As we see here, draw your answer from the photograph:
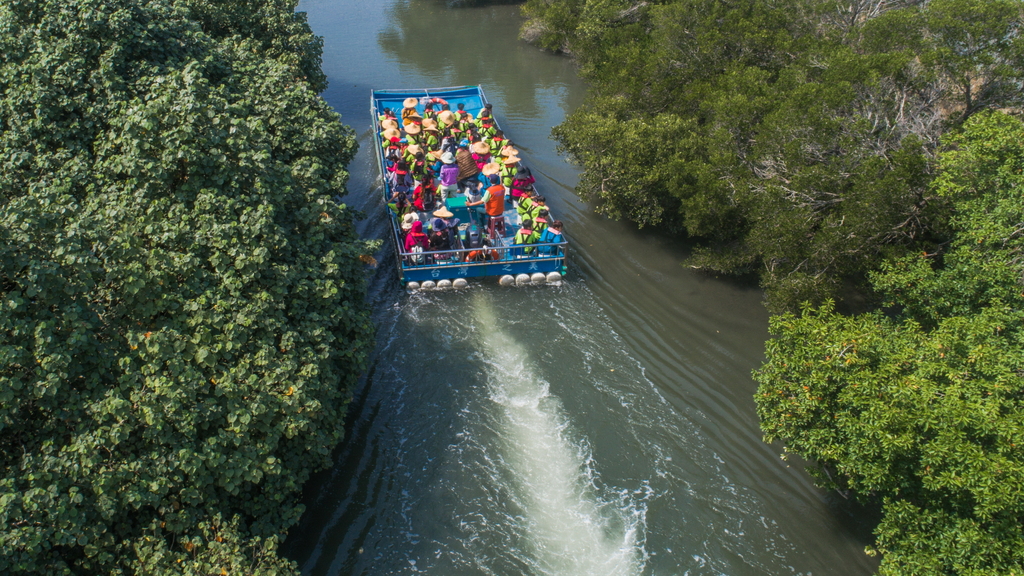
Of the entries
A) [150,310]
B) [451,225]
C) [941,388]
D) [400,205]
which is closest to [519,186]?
[451,225]

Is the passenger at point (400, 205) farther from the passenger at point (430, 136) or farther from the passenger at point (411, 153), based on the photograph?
the passenger at point (430, 136)

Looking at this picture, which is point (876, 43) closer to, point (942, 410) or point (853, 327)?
point (853, 327)

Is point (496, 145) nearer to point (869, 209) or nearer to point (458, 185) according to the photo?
point (458, 185)

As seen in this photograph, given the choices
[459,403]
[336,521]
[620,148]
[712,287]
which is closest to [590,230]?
[620,148]

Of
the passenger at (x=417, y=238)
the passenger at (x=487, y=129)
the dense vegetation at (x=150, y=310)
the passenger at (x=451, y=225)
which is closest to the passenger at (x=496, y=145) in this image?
the passenger at (x=487, y=129)

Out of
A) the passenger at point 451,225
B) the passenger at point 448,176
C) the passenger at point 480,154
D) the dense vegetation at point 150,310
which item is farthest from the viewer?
the passenger at point 480,154

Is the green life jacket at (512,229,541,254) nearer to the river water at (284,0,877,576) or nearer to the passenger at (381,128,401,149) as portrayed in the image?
the river water at (284,0,877,576)
